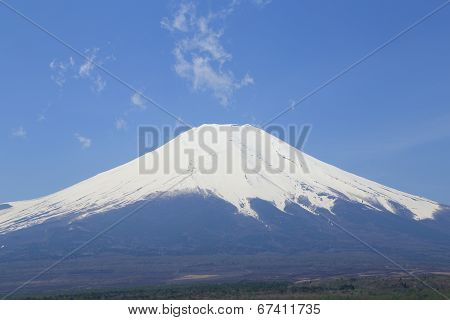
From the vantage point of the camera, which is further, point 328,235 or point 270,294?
point 328,235

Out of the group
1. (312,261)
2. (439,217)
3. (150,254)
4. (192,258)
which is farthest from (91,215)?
(439,217)

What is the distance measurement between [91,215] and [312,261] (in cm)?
7894

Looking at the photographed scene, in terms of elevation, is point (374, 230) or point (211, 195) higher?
point (211, 195)

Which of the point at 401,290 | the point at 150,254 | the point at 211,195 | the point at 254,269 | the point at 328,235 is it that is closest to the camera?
the point at 401,290

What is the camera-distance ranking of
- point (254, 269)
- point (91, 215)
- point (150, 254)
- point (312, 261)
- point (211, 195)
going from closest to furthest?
point (254, 269) → point (312, 261) → point (150, 254) → point (91, 215) → point (211, 195)

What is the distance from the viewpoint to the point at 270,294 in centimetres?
5766

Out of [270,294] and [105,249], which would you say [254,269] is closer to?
[270,294]

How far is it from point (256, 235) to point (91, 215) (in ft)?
161

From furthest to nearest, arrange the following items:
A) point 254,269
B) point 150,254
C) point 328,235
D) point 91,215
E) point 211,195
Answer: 1. point 211,195
2. point 91,215
3. point 328,235
4. point 150,254
5. point 254,269

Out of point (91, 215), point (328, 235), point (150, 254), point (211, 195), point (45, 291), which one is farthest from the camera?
point (211, 195)

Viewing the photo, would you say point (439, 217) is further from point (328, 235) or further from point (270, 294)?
point (270, 294)

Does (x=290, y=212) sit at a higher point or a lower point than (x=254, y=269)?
higher

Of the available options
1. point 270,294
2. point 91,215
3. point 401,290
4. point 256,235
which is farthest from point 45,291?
point 91,215

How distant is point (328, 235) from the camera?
513ft
